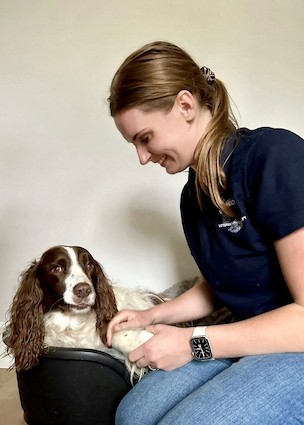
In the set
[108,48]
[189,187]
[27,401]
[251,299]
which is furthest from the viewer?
[108,48]

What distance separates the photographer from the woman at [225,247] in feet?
3.17

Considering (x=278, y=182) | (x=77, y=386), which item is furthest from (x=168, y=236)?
(x=278, y=182)

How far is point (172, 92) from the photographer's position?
1.12 m

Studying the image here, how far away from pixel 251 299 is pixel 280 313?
16 centimetres

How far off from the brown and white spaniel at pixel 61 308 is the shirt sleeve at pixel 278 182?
0.68 metres

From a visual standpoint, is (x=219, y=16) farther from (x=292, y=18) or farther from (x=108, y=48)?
(x=108, y=48)

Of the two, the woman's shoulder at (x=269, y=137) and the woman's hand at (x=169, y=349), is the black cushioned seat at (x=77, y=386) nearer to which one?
the woman's hand at (x=169, y=349)

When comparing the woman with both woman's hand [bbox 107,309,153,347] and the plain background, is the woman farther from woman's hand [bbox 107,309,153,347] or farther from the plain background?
the plain background

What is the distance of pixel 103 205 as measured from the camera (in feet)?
7.28

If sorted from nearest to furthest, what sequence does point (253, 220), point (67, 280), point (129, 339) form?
1. point (253, 220)
2. point (129, 339)
3. point (67, 280)

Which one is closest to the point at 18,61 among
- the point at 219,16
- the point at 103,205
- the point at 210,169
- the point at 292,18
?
the point at 103,205

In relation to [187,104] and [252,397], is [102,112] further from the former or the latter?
[252,397]

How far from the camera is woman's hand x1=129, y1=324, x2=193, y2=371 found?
1137mm

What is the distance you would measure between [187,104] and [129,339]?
2.31 ft
